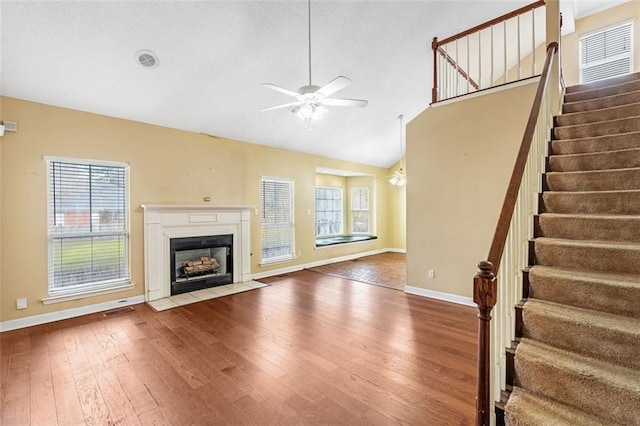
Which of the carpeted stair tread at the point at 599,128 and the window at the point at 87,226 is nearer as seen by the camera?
the carpeted stair tread at the point at 599,128

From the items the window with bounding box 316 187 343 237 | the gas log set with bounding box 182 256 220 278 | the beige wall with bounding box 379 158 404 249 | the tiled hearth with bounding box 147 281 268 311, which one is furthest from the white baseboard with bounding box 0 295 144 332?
the beige wall with bounding box 379 158 404 249

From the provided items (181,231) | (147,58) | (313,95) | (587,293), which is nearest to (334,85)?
(313,95)

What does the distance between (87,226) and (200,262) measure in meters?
1.72

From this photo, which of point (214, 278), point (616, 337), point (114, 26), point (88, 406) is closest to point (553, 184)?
point (616, 337)

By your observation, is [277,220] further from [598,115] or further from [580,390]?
[580,390]

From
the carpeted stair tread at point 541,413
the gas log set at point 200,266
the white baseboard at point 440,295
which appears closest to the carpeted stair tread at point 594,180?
the carpeted stair tread at point 541,413

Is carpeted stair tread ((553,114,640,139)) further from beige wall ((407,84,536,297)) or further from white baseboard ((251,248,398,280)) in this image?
white baseboard ((251,248,398,280))

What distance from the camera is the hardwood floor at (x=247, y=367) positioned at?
2.03 m

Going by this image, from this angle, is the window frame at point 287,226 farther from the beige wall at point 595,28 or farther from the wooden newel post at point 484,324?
the beige wall at point 595,28

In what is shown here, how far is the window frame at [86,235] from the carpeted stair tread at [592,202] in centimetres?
521

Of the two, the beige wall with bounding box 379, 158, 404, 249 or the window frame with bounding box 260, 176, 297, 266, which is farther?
the beige wall with bounding box 379, 158, 404, 249

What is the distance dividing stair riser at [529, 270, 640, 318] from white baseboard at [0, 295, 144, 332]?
4.97 meters

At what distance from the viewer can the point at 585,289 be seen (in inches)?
74.0

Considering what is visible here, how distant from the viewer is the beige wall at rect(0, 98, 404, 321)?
11.4ft
